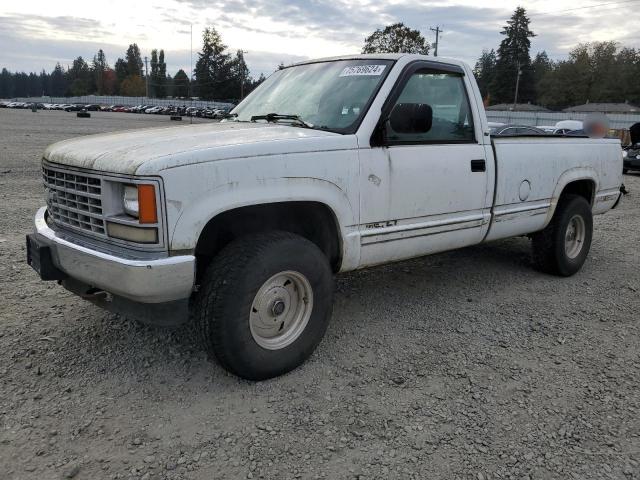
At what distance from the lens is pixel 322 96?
13.2 ft

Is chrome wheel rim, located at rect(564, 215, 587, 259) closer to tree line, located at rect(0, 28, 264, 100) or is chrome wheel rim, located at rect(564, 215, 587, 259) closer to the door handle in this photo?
the door handle

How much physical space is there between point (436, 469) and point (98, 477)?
1.59m

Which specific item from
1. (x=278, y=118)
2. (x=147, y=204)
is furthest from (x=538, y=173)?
(x=147, y=204)

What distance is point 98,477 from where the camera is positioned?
8.23 ft

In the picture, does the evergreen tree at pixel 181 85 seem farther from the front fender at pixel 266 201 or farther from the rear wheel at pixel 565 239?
the front fender at pixel 266 201

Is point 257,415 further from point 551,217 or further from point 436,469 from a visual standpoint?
point 551,217

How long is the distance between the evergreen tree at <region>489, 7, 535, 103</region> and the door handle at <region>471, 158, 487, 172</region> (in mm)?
96420

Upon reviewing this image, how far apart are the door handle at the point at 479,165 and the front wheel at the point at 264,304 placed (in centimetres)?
165

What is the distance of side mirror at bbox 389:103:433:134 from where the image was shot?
3676mm

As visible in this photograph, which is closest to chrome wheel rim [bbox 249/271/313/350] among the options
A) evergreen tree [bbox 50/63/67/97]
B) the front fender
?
the front fender

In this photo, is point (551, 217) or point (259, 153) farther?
point (551, 217)

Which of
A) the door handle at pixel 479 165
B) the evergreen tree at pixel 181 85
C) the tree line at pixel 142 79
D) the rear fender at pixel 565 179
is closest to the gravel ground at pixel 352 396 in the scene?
the rear fender at pixel 565 179

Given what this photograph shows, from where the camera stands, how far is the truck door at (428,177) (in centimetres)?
373

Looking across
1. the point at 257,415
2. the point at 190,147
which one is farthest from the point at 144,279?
the point at 257,415
